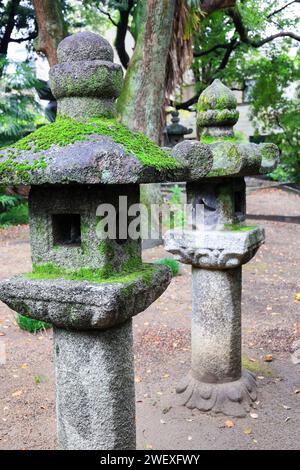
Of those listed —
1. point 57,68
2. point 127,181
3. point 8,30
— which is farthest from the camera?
point 8,30

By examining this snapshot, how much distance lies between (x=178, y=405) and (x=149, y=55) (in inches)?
282

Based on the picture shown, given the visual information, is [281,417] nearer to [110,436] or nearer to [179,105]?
[110,436]

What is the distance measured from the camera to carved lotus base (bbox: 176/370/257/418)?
4.07 meters

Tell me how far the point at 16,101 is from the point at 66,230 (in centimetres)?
1192

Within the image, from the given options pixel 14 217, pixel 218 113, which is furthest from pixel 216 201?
pixel 14 217

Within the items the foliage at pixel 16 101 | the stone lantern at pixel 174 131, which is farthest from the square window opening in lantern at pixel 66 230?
the stone lantern at pixel 174 131

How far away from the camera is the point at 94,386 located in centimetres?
241

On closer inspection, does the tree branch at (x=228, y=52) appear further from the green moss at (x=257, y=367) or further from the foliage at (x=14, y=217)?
the green moss at (x=257, y=367)

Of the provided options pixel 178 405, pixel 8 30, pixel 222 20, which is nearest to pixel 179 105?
pixel 222 20

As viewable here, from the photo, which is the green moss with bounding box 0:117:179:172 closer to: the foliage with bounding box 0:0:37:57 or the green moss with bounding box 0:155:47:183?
the green moss with bounding box 0:155:47:183

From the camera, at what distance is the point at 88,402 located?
2420mm

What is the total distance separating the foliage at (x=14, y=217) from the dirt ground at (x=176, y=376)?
5343mm

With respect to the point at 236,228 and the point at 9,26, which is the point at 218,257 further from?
the point at 9,26

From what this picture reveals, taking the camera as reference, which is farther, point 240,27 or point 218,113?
point 240,27
